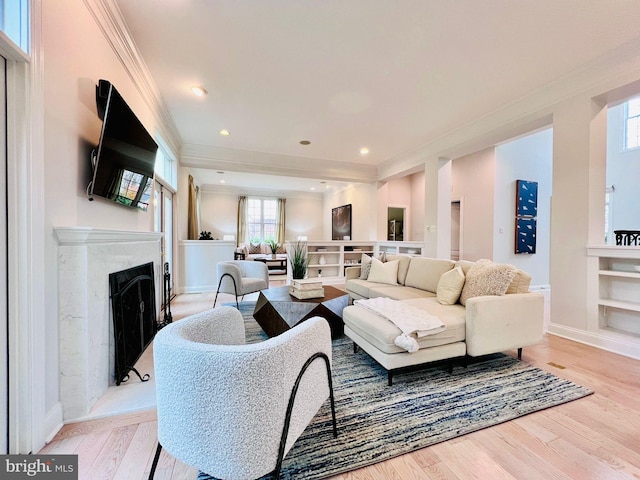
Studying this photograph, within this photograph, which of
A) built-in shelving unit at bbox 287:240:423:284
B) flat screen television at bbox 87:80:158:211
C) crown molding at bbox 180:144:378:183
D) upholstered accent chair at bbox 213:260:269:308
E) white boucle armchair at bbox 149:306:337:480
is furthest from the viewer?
built-in shelving unit at bbox 287:240:423:284

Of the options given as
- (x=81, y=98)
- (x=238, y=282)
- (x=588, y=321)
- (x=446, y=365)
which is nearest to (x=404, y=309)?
(x=446, y=365)

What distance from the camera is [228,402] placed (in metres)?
0.84

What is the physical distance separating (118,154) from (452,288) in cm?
291

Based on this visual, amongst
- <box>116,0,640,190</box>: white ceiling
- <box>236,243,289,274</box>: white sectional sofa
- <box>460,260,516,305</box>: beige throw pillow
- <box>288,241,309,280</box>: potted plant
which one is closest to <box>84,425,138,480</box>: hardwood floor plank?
<box>460,260,516,305</box>: beige throw pillow

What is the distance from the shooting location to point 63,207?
151 cm

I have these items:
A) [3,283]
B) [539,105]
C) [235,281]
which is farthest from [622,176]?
[3,283]

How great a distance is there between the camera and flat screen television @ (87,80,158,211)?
67.1 inches

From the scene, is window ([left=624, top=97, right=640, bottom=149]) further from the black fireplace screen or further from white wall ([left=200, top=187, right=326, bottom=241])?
the black fireplace screen

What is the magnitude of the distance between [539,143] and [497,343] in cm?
539

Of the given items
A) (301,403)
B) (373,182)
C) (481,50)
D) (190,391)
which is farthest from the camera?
(373,182)

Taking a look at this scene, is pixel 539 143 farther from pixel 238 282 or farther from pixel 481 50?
pixel 238 282

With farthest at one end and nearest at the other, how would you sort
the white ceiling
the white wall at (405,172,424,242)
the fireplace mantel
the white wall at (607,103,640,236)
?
the white wall at (405,172,424,242), the white wall at (607,103,640,236), the white ceiling, the fireplace mantel

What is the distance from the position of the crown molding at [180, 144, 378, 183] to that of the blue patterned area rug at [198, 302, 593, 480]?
4194mm

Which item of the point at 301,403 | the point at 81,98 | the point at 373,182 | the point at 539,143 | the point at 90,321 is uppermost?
the point at 539,143
